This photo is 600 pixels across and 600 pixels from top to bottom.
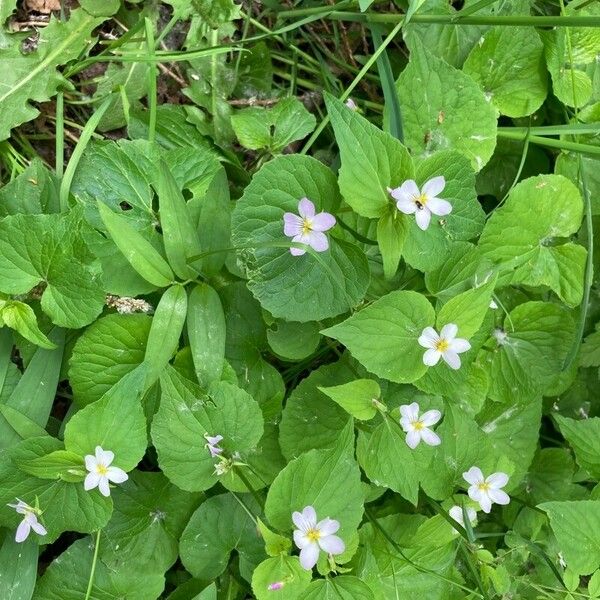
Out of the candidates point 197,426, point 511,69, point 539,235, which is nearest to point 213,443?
point 197,426

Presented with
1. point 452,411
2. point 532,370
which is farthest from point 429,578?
point 532,370

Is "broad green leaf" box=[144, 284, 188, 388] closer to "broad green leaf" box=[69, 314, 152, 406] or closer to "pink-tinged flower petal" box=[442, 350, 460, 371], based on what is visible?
"broad green leaf" box=[69, 314, 152, 406]

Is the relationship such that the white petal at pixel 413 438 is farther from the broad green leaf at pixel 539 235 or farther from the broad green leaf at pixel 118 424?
the broad green leaf at pixel 118 424

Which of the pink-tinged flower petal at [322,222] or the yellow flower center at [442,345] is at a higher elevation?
the pink-tinged flower petal at [322,222]

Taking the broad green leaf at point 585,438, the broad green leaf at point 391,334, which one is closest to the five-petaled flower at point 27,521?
the broad green leaf at point 391,334

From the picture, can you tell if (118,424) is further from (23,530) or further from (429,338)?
(429,338)

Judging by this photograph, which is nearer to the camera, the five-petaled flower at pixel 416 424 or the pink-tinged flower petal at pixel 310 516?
the pink-tinged flower petal at pixel 310 516

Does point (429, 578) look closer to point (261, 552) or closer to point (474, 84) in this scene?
point (261, 552)
